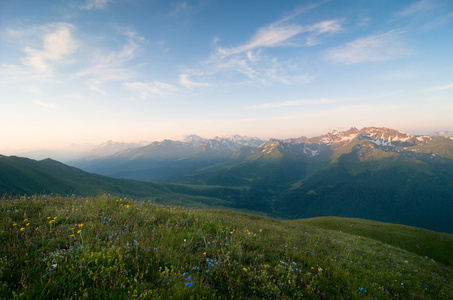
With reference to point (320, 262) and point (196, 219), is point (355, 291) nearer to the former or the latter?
point (320, 262)

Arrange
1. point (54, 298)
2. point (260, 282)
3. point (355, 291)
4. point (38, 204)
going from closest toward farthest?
point (54, 298)
point (260, 282)
point (355, 291)
point (38, 204)

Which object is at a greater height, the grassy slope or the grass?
the grass

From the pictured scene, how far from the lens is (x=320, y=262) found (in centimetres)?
677

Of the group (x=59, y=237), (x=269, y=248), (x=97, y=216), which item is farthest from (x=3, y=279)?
(x=269, y=248)

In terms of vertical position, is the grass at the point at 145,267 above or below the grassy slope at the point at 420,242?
above

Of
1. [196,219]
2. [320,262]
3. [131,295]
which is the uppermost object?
[131,295]

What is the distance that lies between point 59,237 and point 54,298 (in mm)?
2353

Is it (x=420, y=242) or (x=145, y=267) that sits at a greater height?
(x=145, y=267)

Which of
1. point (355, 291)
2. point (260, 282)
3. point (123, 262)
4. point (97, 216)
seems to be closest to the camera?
point (123, 262)

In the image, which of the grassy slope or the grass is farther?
the grassy slope

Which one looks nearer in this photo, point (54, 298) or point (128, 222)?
point (54, 298)

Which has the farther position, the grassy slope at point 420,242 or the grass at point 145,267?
the grassy slope at point 420,242

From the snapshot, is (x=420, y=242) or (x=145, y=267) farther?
(x=420, y=242)

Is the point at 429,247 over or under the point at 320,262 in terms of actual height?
under
